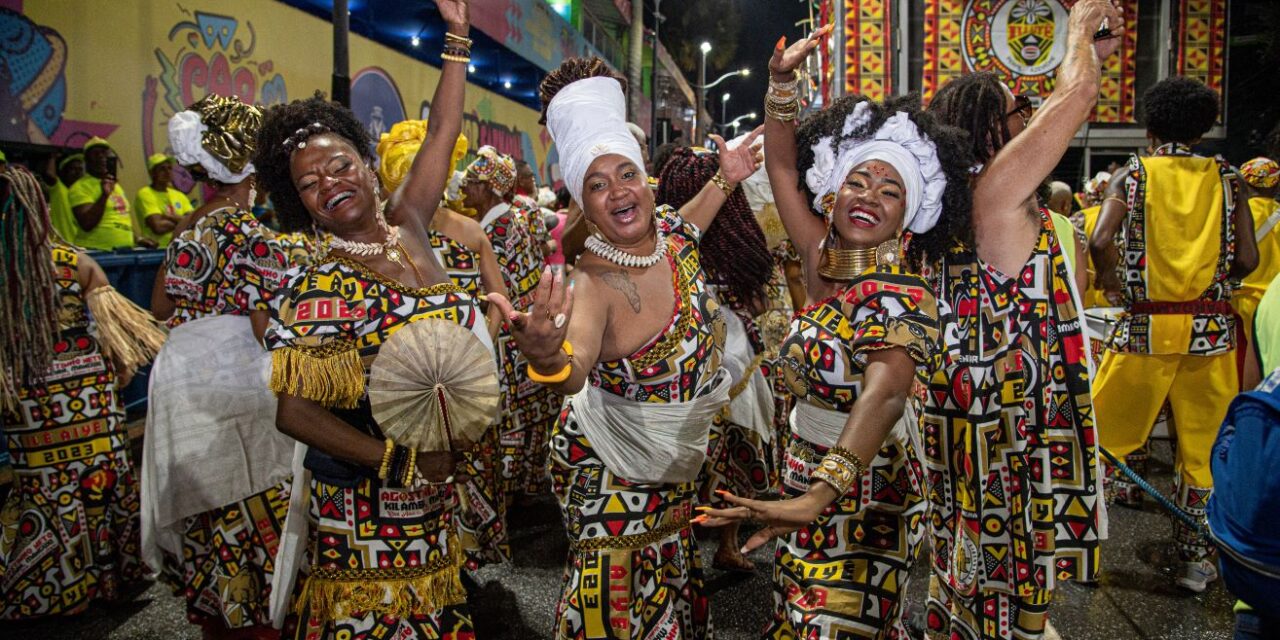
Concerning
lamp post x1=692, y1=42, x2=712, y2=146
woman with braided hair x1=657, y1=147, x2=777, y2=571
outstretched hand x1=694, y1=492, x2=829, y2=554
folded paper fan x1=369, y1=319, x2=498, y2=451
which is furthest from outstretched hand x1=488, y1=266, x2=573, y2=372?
lamp post x1=692, y1=42, x2=712, y2=146

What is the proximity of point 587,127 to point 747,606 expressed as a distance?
2617 mm

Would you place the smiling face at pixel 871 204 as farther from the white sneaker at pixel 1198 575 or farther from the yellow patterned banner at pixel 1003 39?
the yellow patterned banner at pixel 1003 39

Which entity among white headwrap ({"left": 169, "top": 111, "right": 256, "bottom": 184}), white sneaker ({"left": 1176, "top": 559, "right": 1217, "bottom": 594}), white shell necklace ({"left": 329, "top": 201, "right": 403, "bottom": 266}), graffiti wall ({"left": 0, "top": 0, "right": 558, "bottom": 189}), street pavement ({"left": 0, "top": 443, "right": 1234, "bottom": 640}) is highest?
graffiti wall ({"left": 0, "top": 0, "right": 558, "bottom": 189})

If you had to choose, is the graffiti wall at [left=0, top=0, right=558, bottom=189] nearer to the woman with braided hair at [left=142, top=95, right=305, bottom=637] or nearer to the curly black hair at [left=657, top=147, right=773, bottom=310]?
the woman with braided hair at [left=142, top=95, right=305, bottom=637]

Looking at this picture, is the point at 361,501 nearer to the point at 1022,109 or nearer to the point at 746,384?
the point at 746,384

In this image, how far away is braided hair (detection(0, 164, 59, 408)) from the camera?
3.71 metres

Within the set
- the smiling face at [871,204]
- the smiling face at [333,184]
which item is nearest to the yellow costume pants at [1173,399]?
the smiling face at [871,204]

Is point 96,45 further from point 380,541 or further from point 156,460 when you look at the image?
point 380,541

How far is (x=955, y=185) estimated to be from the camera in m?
2.55

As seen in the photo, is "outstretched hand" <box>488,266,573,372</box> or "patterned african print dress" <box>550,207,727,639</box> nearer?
"outstretched hand" <box>488,266,573,372</box>

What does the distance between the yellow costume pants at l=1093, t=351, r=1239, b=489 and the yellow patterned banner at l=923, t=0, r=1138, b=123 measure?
985cm

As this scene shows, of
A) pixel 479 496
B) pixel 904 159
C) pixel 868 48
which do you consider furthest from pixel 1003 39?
pixel 904 159

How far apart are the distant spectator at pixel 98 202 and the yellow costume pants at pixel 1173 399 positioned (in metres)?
7.83

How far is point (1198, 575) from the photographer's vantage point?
425 centimetres
